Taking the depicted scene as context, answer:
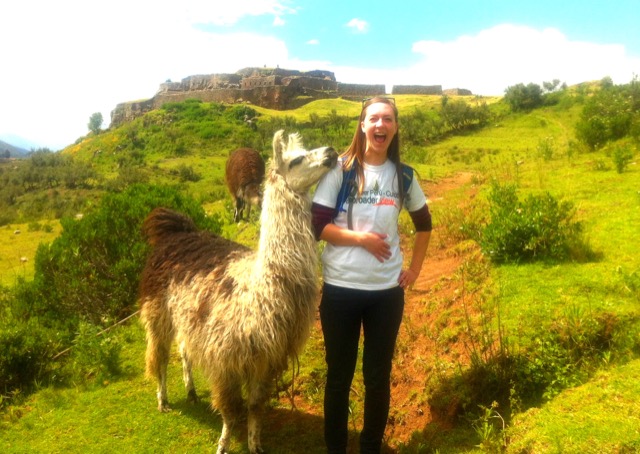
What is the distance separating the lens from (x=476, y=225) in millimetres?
6617

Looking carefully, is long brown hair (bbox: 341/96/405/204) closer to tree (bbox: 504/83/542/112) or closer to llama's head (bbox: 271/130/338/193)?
llama's head (bbox: 271/130/338/193)

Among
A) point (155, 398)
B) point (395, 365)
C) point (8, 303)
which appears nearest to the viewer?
point (395, 365)

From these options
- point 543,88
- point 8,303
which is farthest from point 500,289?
point 543,88

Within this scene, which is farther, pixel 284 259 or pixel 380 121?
pixel 284 259

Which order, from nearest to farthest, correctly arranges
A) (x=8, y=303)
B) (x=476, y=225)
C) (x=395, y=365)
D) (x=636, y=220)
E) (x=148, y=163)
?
(x=395, y=365) → (x=636, y=220) → (x=476, y=225) → (x=8, y=303) → (x=148, y=163)

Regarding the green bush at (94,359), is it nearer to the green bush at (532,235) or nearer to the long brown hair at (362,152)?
the long brown hair at (362,152)

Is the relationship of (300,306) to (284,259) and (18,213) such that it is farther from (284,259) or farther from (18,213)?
(18,213)

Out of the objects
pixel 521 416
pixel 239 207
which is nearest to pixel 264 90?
pixel 239 207

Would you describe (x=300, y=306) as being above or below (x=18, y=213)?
above

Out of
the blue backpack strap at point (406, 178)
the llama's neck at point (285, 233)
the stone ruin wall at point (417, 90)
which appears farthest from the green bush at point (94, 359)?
the stone ruin wall at point (417, 90)

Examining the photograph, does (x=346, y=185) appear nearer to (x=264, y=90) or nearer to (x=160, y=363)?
(x=160, y=363)

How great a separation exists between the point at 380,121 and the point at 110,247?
558cm

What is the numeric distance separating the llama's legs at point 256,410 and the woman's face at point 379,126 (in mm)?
1894

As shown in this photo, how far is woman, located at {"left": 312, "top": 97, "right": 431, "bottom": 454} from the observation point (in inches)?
111
